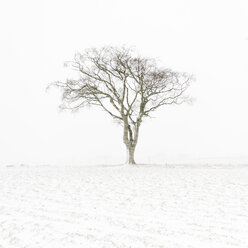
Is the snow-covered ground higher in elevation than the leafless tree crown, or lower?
lower

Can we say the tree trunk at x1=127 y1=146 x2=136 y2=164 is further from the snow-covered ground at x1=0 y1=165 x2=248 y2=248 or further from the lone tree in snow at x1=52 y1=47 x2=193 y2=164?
the snow-covered ground at x1=0 y1=165 x2=248 y2=248

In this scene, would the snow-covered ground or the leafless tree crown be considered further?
the leafless tree crown

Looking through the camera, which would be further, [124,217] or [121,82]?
[121,82]

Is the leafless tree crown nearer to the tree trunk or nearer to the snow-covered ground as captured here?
the tree trunk

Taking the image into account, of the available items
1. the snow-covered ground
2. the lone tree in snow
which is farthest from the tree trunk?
the snow-covered ground

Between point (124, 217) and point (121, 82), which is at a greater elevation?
point (121, 82)

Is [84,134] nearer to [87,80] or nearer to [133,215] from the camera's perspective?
[87,80]

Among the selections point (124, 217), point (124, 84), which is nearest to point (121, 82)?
point (124, 84)

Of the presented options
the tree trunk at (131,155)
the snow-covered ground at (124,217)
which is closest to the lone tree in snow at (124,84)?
the tree trunk at (131,155)

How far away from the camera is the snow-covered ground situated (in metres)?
5.10

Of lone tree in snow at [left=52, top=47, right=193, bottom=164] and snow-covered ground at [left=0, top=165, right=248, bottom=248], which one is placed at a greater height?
lone tree in snow at [left=52, top=47, right=193, bottom=164]

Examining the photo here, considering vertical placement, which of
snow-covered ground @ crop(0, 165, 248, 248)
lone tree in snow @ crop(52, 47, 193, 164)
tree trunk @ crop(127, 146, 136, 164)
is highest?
lone tree in snow @ crop(52, 47, 193, 164)

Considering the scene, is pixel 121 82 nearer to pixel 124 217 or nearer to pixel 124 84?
pixel 124 84

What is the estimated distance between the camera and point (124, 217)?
6.51 metres
